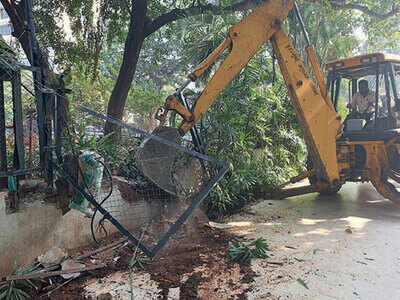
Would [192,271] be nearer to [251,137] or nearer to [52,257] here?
[52,257]

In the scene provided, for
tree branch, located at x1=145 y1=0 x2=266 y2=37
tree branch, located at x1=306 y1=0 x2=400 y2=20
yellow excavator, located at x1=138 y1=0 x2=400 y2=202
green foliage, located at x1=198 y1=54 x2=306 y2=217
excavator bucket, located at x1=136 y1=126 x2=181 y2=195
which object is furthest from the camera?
tree branch, located at x1=306 y1=0 x2=400 y2=20

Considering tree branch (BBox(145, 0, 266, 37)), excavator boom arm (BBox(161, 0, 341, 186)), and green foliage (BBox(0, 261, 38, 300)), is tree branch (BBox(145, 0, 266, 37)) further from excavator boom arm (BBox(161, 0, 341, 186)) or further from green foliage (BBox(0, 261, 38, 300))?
green foliage (BBox(0, 261, 38, 300))

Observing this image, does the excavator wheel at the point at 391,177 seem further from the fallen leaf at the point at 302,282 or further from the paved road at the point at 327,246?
the fallen leaf at the point at 302,282

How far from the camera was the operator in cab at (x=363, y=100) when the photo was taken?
5.85 m

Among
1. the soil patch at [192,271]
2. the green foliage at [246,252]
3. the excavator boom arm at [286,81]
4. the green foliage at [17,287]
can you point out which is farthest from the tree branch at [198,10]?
the green foliage at [17,287]

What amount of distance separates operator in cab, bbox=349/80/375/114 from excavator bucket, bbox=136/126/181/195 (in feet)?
12.4

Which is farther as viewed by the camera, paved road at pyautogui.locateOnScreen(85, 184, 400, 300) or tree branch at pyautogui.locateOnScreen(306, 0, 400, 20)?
tree branch at pyautogui.locateOnScreen(306, 0, 400, 20)

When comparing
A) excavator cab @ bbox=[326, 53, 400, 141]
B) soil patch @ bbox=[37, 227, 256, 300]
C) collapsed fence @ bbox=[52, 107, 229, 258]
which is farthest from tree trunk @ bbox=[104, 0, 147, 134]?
excavator cab @ bbox=[326, 53, 400, 141]

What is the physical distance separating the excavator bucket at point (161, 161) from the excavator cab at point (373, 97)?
3458 millimetres

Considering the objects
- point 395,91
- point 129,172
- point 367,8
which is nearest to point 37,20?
point 129,172

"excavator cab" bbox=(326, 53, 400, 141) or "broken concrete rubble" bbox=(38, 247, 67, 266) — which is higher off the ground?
"excavator cab" bbox=(326, 53, 400, 141)

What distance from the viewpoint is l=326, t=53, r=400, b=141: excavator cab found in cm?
549

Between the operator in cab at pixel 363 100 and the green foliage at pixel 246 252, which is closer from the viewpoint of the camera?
the green foliage at pixel 246 252

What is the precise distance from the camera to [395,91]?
5.55 m
